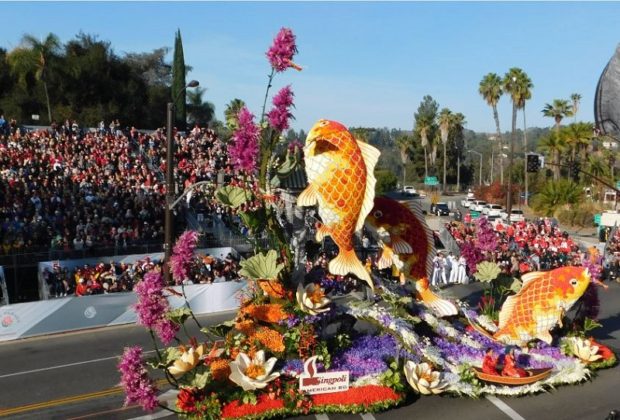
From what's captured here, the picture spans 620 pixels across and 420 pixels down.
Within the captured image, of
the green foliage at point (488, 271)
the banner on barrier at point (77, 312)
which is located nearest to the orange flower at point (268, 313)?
the banner on barrier at point (77, 312)

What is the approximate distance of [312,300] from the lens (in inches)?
451

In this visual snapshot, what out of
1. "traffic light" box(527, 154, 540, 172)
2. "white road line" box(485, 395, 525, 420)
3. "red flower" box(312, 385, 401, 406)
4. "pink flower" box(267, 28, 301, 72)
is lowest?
"white road line" box(485, 395, 525, 420)

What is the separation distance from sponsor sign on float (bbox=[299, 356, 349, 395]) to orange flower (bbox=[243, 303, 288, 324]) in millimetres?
1052

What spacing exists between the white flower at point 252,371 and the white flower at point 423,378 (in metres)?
2.68

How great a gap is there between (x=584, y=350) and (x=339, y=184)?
7189 mm

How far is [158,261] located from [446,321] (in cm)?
1105

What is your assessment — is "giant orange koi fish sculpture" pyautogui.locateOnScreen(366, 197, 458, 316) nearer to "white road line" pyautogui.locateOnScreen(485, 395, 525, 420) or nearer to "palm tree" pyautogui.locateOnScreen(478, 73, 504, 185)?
"white road line" pyautogui.locateOnScreen(485, 395, 525, 420)

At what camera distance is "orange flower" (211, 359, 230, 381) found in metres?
11.0

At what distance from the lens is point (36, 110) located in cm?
4694

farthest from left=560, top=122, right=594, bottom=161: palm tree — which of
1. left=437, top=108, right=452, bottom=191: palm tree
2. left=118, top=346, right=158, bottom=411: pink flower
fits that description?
left=118, top=346, right=158, bottom=411: pink flower

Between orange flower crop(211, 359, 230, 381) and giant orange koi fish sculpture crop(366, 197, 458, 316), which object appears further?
giant orange koi fish sculpture crop(366, 197, 458, 316)

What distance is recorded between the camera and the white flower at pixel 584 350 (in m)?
13.6

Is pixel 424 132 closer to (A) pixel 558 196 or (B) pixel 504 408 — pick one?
(A) pixel 558 196

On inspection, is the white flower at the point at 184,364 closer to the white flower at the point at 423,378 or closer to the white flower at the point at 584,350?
the white flower at the point at 423,378
